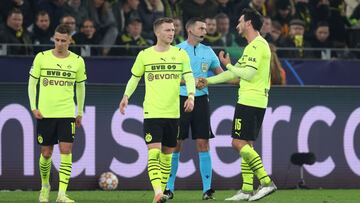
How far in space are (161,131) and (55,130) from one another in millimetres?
1739

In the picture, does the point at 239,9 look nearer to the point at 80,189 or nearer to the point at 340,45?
the point at 340,45

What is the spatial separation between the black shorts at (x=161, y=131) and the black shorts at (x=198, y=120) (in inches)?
58.7

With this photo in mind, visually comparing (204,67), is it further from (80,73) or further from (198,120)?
(80,73)

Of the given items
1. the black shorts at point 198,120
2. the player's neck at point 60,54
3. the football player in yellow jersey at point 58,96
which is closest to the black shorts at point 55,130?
the football player in yellow jersey at point 58,96

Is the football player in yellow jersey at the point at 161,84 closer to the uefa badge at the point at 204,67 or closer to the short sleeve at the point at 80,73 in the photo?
the short sleeve at the point at 80,73

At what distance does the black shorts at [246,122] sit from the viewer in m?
14.5

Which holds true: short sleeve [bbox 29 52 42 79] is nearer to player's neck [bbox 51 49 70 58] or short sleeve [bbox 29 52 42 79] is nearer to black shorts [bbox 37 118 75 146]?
player's neck [bbox 51 49 70 58]

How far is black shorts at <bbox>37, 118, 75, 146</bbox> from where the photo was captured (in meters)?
14.6

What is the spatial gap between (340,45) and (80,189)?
22.0ft

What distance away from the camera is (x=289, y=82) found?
19297 millimetres

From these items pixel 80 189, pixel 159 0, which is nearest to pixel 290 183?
pixel 80 189

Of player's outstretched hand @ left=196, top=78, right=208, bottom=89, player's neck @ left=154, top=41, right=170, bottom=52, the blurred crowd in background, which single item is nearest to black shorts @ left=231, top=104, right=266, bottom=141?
player's outstretched hand @ left=196, top=78, right=208, bottom=89

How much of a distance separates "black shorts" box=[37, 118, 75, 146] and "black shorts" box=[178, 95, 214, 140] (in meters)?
1.68

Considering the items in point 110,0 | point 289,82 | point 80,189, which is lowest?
point 80,189
